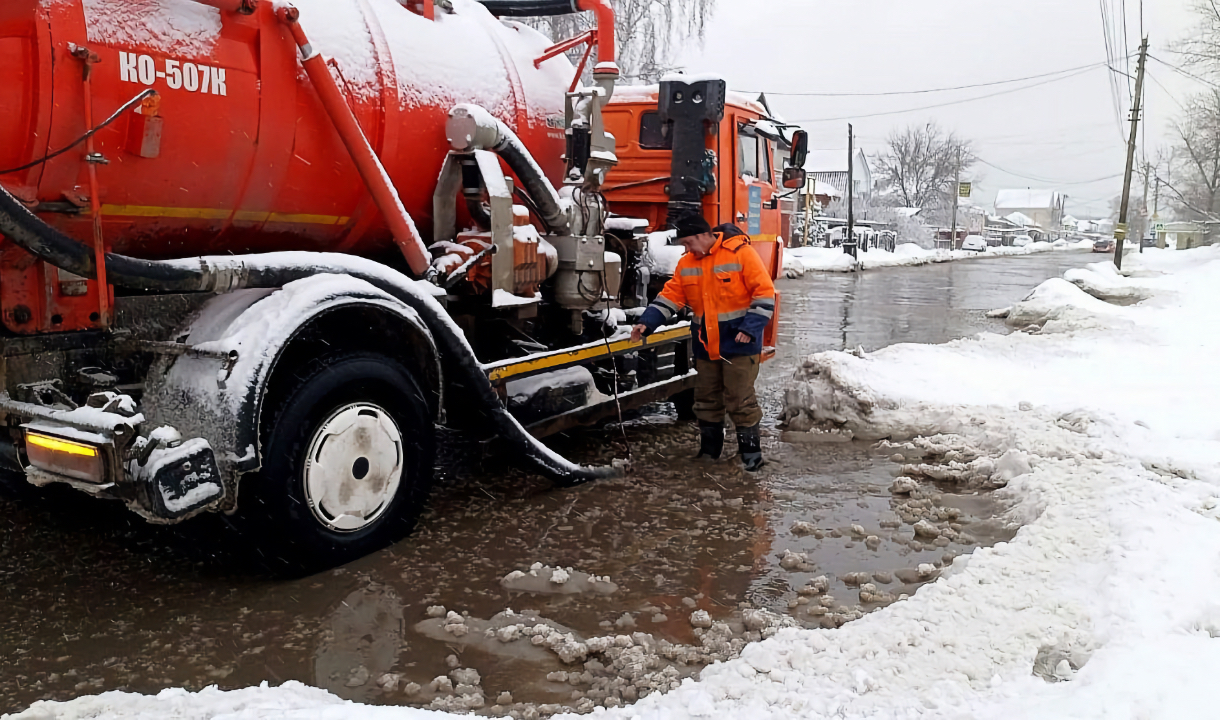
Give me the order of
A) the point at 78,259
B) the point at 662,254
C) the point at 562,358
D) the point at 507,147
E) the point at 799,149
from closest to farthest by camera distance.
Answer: the point at 78,259 → the point at 507,147 → the point at 562,358 → the point at 662,254 → the point at 799,149

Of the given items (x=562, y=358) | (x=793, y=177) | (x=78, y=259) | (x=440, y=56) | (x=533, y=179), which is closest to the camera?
(x=78, y=259)

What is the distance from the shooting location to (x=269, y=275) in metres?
3.81

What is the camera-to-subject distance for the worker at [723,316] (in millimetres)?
5812

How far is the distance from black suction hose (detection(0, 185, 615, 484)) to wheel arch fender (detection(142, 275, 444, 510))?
0.32ft

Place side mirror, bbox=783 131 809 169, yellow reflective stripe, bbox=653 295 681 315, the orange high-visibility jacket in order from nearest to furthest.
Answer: the orange high-visibility jacket < yellow reflective stripe, bbox=653 295 681 315 < side mirror, bbox=783 131 809 169

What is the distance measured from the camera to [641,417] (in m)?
7.68

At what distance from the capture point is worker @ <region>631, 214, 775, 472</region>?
5.81 metres

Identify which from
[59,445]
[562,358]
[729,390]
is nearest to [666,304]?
[729,390]

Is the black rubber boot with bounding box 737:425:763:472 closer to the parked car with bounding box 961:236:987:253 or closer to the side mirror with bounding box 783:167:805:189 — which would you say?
the side mirror with bounding box 783:167:805:189

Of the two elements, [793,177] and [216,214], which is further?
[793,177]

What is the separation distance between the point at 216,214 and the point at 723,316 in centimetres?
317

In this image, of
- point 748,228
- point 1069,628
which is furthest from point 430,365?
point 748,228

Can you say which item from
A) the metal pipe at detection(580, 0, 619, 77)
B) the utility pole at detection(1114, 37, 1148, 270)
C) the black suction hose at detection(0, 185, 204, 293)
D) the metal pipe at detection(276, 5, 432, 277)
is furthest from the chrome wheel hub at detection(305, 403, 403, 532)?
the utility pole at detection(1114, 37, 1148, 270)

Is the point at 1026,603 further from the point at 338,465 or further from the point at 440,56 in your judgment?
the point at 440,56
